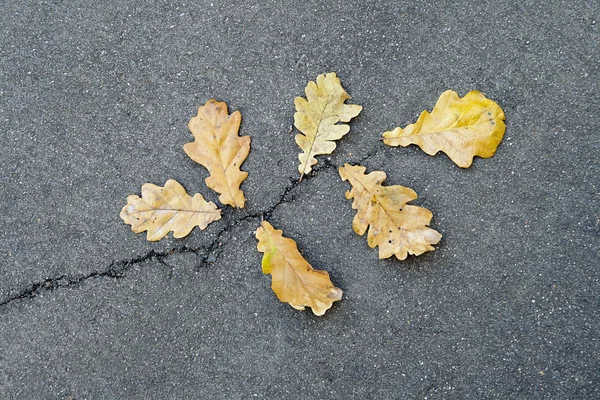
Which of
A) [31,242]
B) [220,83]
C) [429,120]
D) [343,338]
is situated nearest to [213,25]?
[220,83]

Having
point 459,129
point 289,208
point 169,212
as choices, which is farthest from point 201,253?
point 459,129

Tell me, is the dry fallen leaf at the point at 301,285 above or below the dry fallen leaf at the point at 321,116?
below

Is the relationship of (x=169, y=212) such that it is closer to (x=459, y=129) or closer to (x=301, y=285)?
(x=301, y=285)

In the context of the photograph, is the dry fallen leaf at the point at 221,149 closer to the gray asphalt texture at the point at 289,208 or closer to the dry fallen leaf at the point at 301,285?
the gray asphalt texture at the point at 289,208

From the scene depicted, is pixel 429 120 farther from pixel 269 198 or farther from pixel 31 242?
pixel 31 242

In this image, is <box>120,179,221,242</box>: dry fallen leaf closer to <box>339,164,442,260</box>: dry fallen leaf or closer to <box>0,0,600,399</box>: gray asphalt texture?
<box>0,0,600,399</box>: gray asphalt texture

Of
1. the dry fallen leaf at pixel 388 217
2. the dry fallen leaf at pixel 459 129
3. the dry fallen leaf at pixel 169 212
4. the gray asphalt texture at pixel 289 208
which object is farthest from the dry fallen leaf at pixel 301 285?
the dry fallen leaf at pixel 459 129
